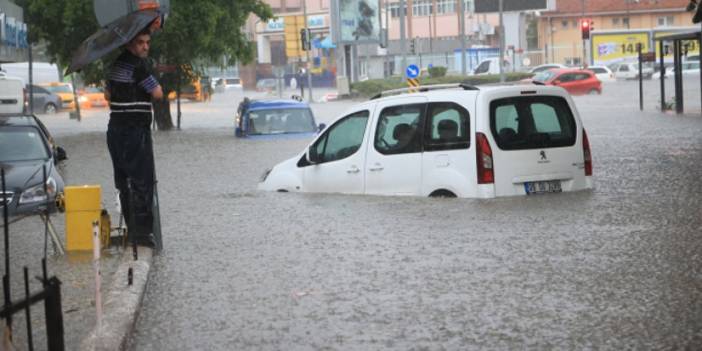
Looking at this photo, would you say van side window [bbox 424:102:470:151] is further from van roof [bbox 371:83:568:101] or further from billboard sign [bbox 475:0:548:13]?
billboard sign [bbox 475:0:548:13]

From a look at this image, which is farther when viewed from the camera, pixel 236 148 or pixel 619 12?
pixel 619 12

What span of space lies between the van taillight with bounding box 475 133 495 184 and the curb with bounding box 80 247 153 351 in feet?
17.1

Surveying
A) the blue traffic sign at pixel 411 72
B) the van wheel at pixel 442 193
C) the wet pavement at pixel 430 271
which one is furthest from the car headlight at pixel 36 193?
the blue traffic sign at pixel 411 72

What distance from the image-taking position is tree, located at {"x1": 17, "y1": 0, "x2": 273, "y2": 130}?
38719mm

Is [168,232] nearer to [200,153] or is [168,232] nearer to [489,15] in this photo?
[200,153]

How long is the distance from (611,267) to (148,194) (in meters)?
4.06

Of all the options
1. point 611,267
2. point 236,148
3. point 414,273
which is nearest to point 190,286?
point 414,273

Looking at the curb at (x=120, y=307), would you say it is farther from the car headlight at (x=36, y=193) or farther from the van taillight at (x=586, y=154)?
the van taillight at (x=586, y=154)

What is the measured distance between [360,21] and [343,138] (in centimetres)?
6188

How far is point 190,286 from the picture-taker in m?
9.80


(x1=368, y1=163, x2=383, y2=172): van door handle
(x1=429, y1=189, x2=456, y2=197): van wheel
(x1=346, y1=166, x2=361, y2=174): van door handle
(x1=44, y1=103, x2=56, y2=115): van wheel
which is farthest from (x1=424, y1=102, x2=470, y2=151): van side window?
(x1=44, y1=103, x2=56, y2=115): van wheel

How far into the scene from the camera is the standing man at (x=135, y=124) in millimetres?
11172

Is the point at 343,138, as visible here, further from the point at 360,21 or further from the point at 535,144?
the point at 360,21

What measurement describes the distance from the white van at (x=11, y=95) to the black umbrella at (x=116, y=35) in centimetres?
3542
